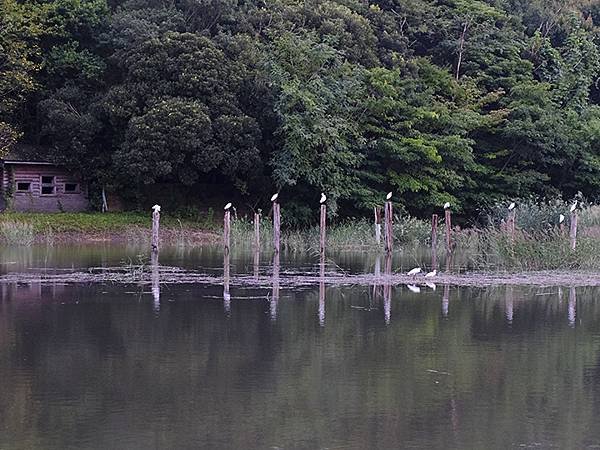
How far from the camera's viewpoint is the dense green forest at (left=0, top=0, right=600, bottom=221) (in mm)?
35812

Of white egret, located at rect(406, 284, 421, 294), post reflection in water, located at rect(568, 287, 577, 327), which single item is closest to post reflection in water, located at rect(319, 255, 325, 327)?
white egret, located at rect(406, 284, 421, 294)

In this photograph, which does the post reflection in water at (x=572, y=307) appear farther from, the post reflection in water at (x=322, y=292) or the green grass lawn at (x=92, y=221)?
the green grass lawn at (x=92, y=221)

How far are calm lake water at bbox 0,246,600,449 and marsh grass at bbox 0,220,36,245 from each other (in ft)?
46.0

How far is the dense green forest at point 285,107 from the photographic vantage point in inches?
1410

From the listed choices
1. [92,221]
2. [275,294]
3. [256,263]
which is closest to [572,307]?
[275,294]

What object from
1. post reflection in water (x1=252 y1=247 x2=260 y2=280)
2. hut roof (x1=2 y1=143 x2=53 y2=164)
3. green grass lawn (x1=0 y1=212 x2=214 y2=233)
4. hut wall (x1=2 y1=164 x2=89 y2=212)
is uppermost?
hut roof (x1=2 y1=143 x2=53 y2=164)

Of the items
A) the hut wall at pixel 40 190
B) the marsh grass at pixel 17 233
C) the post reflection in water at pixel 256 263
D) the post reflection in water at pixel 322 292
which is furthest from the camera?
the hut wall at pixel 40 190

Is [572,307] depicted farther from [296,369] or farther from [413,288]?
[296,369]

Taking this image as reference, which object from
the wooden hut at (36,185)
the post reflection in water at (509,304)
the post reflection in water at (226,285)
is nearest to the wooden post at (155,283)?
the post reflection in water at (226,285)

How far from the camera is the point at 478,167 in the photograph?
39.6 metres

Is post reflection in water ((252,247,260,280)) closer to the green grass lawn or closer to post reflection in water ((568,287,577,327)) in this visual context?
post reflection in water ((568,287,577,327))

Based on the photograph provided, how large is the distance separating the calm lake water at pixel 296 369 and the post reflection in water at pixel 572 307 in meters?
0.05

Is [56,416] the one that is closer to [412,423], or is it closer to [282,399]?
[282,399]

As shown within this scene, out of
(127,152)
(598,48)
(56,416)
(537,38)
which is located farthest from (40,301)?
(598,48)
